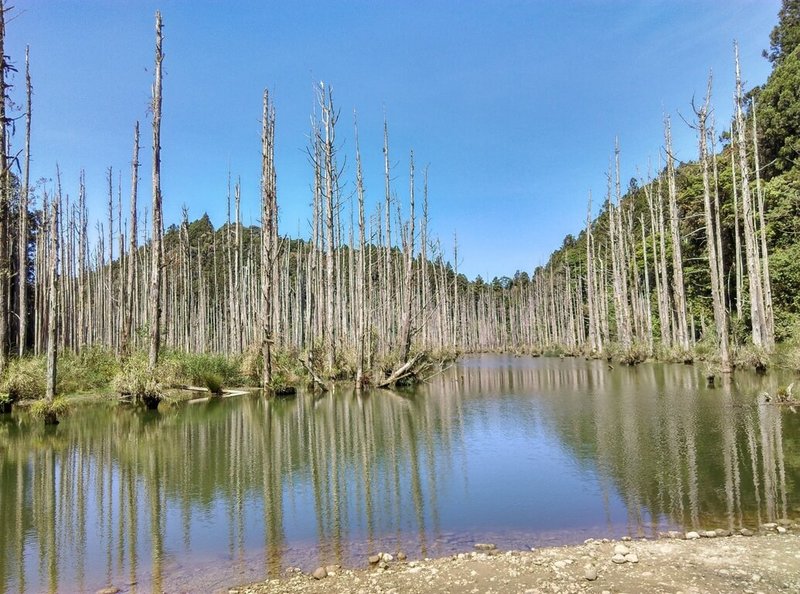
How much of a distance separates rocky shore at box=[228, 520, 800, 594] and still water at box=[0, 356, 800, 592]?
38cm

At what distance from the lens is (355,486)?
23.3ft

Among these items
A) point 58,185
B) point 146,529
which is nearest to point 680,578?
point 146,529

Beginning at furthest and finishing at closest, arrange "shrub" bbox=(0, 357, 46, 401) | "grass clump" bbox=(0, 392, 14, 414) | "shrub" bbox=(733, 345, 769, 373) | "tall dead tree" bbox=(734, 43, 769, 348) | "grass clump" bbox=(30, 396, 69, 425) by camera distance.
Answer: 1. "tall dead tree" bbox=(734, 43, 769, 348)
2. "shrub" bbox=(733, 345, 769, 373)
3. "shrub" bbox=(0, 357, 46, 401)
4. "grass clump" bbox=(0, 392, 14, 414)
5. "grass clump" bbox=(30, 396, 69, 425)

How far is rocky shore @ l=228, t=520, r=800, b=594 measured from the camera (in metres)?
3.85

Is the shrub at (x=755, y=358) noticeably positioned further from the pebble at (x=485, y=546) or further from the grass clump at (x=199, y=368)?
the grass clump at (x=199, y=368)

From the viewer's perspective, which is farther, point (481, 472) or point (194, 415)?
point (194, 415)

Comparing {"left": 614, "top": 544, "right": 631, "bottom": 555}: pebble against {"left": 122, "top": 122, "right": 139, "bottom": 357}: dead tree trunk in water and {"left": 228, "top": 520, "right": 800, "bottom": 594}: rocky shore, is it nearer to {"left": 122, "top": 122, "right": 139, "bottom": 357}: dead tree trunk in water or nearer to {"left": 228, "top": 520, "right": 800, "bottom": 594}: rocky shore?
{"left": 228, "top": 520, "right": 800, "bottom": 594}: rocky shore

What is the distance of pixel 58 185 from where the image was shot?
31.0m

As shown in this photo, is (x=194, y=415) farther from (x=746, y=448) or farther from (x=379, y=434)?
(x=746, y=448)

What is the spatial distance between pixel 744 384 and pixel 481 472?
1214 cm

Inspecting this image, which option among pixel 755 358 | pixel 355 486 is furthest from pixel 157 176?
pixel 755 358

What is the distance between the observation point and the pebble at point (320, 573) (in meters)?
Answer: 4.37

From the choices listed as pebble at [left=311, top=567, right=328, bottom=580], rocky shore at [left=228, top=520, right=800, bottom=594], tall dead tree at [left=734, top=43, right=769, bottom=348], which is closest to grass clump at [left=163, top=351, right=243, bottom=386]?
pebble at [left=311, top=567, right=328, bottom=580]

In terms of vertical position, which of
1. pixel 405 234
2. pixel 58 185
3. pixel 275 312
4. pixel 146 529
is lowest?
pixel 146 529
